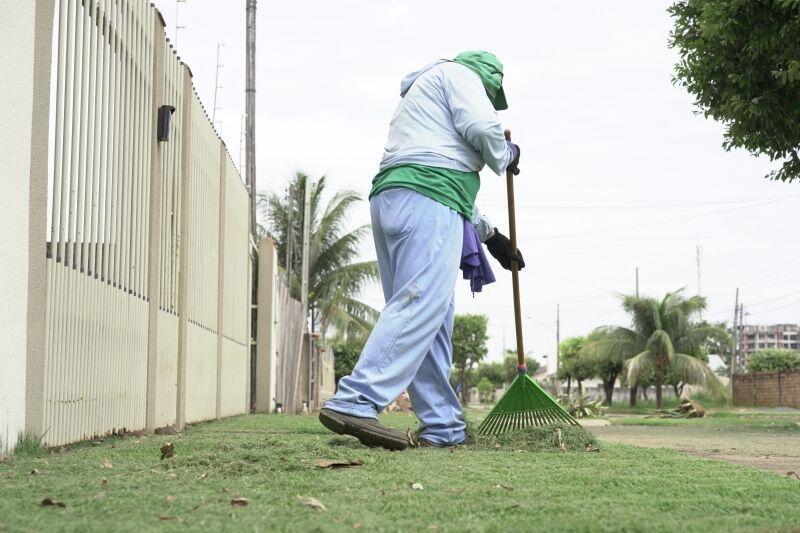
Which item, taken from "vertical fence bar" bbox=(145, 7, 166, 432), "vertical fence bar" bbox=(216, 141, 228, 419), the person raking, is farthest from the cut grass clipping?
"vertical fence bar" bbox=(216, 141, 228, 419)

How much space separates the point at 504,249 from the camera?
5359 mm

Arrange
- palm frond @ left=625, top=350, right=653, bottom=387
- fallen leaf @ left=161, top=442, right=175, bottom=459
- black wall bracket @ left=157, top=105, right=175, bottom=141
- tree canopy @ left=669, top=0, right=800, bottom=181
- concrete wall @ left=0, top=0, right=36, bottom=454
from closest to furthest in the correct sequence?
fallen leaf @ left=161, top=442, right=175, bottom=459 → concrete wall @ left=0, top=0, right=36, bottom=454 → black wall bracket @ left=157, top=105, right=175, bottom=141 → tree canopy @ left=669, top=0, right=800, bottom=181 → palm frond @ left=625, top=350, right=653, bottom=387

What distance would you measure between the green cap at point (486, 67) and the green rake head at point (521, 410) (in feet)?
5.18

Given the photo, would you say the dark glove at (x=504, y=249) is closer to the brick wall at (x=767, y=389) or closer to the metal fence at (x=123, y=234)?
the metal fence at (x=123, y=234)

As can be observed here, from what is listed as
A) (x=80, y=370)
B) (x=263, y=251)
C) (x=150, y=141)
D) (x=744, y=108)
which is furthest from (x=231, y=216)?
(x=80, y=370)

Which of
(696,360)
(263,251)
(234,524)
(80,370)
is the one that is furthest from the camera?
(696,360)

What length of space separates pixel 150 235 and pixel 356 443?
2.93 metres

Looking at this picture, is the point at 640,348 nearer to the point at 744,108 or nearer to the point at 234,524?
the point at 744,108

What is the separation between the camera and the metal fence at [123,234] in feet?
15.0

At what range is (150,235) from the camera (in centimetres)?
656

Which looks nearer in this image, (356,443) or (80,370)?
(356,443)

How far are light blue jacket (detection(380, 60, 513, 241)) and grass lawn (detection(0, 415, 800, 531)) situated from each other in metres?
1.57

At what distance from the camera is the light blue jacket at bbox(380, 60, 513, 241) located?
4.61 m

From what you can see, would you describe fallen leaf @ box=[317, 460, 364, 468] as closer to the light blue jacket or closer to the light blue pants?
the light blue pants
